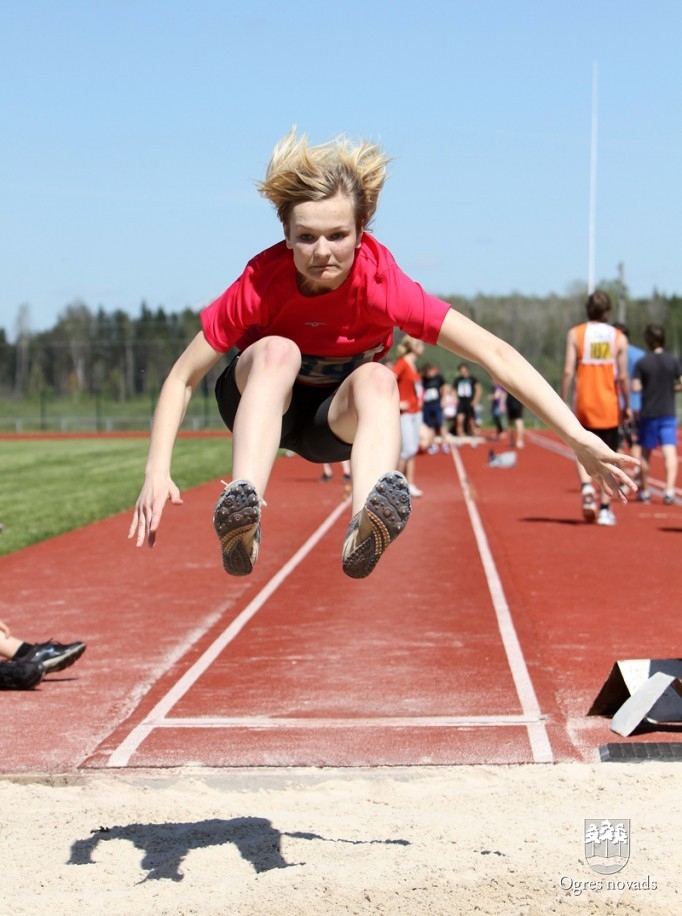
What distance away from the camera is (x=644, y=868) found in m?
4.50

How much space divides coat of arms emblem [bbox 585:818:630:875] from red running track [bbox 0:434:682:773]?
0.86 meters

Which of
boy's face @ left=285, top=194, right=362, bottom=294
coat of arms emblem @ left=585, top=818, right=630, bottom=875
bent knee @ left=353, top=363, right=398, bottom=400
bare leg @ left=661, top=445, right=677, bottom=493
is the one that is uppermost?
boy's face @ left=285, top=194, right=362, bottom=294

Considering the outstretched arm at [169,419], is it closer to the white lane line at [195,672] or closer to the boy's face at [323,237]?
the boy's face at [323,237]

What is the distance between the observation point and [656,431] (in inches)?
576

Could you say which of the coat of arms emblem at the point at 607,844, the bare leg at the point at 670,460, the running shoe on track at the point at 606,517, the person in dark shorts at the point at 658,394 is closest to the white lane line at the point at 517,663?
the coat of arms emblem at the point at 607,844

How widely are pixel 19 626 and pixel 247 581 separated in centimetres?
237

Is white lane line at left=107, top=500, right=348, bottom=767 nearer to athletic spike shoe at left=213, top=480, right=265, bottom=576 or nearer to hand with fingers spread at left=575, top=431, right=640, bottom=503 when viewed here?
athletic spike shoe at left=213, top=480, right=265, bottom=576

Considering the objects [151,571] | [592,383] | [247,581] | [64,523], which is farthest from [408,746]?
[64,523]

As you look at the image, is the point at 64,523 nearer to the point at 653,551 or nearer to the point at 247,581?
the point at 247,581

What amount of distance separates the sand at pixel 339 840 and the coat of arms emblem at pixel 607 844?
30 mm

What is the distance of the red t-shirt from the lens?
4.47 m

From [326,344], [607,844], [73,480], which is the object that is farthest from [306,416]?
[73,480]

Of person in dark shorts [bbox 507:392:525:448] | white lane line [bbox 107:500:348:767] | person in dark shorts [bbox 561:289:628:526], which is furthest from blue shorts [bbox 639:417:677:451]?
person in dark shorts [bbox 507:392:525:448]

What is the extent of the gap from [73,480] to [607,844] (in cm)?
1975
